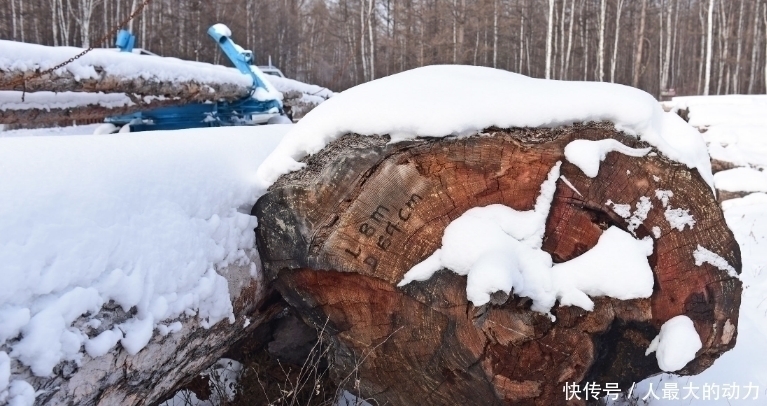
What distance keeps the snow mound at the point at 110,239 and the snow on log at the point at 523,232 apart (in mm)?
358

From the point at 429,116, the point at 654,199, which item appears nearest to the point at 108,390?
the point at 429,116

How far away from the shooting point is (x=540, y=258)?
1.83 metres

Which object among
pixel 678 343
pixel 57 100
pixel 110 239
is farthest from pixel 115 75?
pixel 678 343

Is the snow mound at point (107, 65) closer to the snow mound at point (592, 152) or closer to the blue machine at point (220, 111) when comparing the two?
the blue machine at point (220, 111)

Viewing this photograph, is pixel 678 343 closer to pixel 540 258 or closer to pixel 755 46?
pixel 540 258

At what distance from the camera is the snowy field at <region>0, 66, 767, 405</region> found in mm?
1230

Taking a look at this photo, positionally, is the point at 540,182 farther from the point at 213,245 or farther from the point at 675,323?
the point at 213,245

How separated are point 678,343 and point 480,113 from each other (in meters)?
1.03

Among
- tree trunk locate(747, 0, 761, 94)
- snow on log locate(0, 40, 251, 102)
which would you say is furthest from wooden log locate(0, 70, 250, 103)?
tree trunk locate(747, 0, 761, 94)

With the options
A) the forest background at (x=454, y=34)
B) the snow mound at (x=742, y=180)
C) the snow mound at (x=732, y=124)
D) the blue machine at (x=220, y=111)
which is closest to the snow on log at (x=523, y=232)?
the blue machine at (x=220, y=111)

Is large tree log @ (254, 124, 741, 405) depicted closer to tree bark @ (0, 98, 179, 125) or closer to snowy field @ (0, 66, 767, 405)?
snowy field @ (0, 66, 767, 405)

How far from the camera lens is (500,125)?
181 centimetres

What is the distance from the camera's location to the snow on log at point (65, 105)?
507 centimetres

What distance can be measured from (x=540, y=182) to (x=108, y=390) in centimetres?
143
